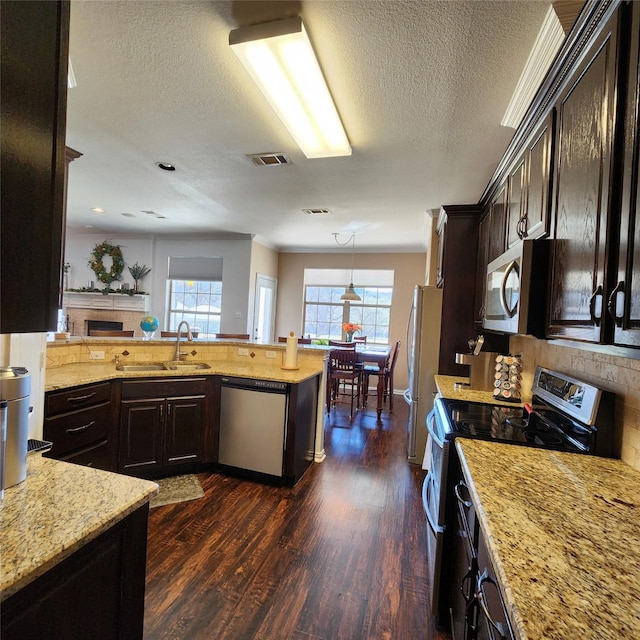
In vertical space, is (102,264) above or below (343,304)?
above

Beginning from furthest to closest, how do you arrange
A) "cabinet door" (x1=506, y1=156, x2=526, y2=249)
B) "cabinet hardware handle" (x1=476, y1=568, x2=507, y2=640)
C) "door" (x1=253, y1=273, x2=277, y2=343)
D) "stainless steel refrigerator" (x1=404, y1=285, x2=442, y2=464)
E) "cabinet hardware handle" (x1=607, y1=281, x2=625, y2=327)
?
"door" (x1=253, y1=273, x2=277, y2=343) → "stainless steel refrigerator" (x1=404, y1=285, x2=442, y2=464) → "cabinet door" (x1=506, y1=156, x2=526, y2=249) → "cabinet hardware handle" (x1=607, y1=281, x2=625, y2=327) → "cabinet hardware handle" (x1=476, y1=568, x2=507, y2=640)

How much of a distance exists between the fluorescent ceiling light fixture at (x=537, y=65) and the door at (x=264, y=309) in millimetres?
4852

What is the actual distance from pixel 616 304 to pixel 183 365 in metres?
3.09

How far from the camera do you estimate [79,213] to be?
492cm

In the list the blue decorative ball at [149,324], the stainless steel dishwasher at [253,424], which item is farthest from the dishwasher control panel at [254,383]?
the blue decorative ball at [149,324]

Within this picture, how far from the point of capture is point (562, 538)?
2.62ft

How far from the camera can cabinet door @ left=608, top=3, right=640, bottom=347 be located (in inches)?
32.7

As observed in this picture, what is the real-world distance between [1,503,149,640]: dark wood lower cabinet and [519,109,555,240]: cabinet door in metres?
1.83

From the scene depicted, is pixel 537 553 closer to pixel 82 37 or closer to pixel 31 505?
pixel 31 505

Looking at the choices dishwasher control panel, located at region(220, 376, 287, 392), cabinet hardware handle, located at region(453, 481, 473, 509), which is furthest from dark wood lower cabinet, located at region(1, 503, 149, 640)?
dishwasher control panel, located at region(220, 376, 287, 392)

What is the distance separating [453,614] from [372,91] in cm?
254

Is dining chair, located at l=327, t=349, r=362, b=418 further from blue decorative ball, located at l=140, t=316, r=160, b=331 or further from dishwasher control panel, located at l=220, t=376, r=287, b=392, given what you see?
blue decorative ball, located at l=140, t=316, r=160, b=331

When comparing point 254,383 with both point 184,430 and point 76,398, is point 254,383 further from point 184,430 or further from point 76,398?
point 76,398

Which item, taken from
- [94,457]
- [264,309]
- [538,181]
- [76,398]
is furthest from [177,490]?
[264,309]
